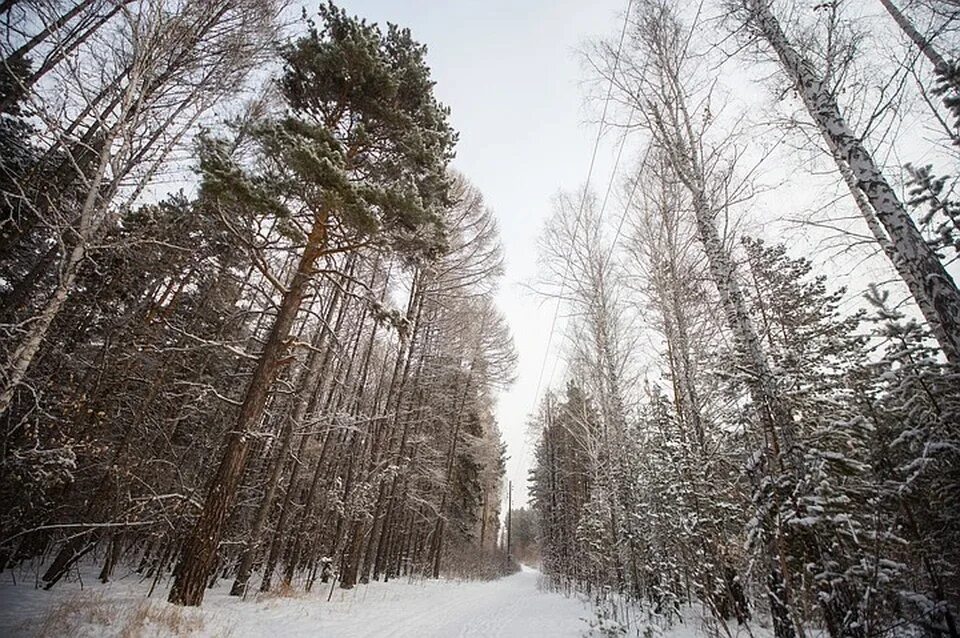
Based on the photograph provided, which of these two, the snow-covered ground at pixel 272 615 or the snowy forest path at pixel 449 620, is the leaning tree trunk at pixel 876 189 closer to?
the snowy forest path at pixel 449 620

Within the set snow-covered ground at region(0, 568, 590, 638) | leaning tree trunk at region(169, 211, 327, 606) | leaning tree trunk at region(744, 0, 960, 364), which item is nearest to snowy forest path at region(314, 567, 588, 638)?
snow-covered ground at region(0, 568, 590, 638)

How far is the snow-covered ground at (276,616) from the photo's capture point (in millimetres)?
3957

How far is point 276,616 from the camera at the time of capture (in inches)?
249

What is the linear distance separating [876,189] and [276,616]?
10748 mm

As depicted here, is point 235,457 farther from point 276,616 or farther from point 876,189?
point 876,189

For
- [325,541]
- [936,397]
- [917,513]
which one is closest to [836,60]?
[936,397]

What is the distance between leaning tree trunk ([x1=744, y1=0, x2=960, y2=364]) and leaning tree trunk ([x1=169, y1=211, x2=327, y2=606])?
7648 mm

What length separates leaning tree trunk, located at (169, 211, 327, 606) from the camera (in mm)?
5172

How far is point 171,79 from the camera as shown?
5543 millimetres

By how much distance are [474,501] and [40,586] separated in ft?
65.8

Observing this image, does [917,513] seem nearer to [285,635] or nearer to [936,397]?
[936,397]

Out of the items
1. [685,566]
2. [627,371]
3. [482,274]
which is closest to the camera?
[685,566]

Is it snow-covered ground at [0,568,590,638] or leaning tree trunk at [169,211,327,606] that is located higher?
leaning tree trunk at [169,211,327,606]

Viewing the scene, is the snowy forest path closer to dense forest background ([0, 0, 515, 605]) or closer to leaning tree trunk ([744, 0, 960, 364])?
dense forest background ([0, 0, 515, 605])
